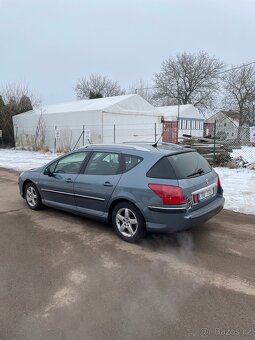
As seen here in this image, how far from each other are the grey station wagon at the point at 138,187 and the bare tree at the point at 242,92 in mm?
41564

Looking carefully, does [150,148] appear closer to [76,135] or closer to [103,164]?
[103,164]

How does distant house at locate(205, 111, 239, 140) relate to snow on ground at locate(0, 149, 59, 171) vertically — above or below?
above

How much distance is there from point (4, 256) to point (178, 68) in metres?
51.9

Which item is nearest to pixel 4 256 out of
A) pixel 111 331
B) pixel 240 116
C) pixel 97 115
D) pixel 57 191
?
pixel 57 191

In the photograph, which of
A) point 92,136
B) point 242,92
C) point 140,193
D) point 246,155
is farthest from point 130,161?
point 242,92

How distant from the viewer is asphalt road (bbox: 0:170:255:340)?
3014mm

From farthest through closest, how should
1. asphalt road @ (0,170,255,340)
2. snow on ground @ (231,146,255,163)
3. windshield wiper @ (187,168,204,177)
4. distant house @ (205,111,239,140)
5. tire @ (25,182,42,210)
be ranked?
distant house @ (205,111,239,140), snow on ground @ (231,146,255,163), tire @ (25,182,42,210), windshield wiper @ (187,168,204,177), asphalt road @ (0,170,255,340)

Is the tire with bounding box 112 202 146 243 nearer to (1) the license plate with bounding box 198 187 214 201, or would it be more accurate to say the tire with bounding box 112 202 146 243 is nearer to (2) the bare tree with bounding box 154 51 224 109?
(1) the license plate with bounding box 198 187 214 201

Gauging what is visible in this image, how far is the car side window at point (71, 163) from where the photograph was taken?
5949 millimetres

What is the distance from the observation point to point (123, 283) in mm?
3842

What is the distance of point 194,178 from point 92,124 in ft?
57.3

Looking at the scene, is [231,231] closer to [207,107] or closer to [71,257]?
[71,257]

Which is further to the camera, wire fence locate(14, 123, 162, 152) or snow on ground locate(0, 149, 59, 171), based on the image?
wire fence locate(14, 123, 162, 152)

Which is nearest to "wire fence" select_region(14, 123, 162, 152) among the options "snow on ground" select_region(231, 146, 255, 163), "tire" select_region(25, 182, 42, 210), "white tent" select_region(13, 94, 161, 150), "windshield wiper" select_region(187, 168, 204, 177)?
"white tent" select_region(13, 94, 161, 150)
